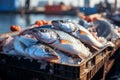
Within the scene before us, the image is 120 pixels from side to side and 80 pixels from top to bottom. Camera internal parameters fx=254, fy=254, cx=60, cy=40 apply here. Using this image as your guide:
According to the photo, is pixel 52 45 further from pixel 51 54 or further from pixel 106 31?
pixel 106 31

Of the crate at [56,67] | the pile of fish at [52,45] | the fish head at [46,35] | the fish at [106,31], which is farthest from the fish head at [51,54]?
the fish at [106,31]

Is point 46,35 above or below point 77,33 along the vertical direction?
above

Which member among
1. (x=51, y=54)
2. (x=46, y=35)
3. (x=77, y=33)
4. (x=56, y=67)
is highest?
(x=46, y=35)

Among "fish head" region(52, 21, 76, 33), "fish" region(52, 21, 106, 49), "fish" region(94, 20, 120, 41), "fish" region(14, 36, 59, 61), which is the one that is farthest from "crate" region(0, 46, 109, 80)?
"fish" region(94, 20, 120, 41)

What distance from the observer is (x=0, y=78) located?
15.8ft

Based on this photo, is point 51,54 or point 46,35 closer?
point 51,54


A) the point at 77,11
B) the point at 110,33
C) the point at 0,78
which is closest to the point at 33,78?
→ the point at 0,78

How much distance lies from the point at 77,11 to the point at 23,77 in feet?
116

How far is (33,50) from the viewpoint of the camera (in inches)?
176

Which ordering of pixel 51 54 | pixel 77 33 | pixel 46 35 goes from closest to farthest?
pixel 51 54, pixel 46 35, pixel 77 33

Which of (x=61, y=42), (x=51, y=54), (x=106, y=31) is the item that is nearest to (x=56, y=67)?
(x=51, y=54)

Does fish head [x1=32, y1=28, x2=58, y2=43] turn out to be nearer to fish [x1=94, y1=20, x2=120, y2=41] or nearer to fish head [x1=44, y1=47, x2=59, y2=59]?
fish head [x1=44, y1=47, x2=59, y2=59]

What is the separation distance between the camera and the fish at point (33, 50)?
14.3 feet

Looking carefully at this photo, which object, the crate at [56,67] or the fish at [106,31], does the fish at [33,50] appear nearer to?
the crate at [56,67]
